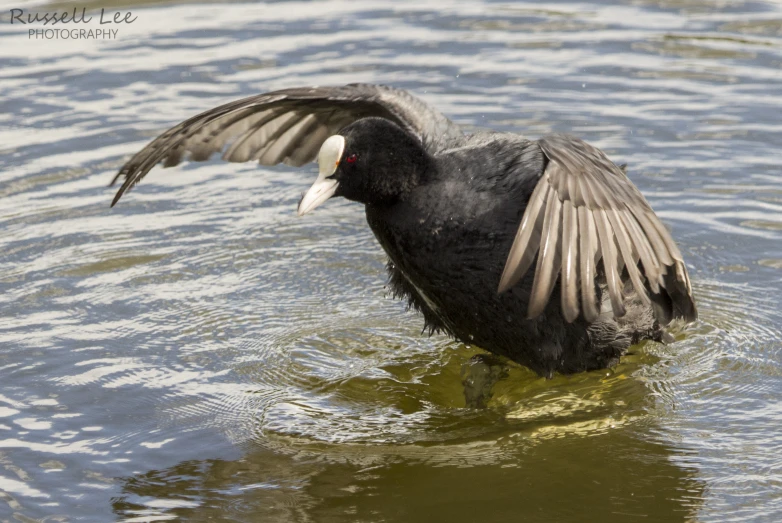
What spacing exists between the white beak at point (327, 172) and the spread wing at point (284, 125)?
1.84ft

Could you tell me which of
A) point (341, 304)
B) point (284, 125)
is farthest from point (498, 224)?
point (284, 125)

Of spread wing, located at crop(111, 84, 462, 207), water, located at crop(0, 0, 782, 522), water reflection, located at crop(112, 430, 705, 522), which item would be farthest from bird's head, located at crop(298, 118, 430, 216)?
water reflection, located at crop(112, 430, 705, 522)

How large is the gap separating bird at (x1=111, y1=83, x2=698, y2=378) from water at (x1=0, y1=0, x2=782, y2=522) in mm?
325

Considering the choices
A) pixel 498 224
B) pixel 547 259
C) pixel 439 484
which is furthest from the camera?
pixel 498 224

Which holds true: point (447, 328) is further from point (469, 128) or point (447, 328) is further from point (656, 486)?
point (469, 128)

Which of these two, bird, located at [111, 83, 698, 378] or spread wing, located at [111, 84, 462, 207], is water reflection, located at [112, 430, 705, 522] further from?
spread wing, located at [111, 84, 462, 207]

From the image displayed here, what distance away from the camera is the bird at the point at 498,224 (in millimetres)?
4027

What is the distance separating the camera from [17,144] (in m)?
7.64

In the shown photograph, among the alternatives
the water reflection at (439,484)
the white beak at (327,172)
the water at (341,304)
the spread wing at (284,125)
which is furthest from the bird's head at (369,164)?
the water reflection at (439,484)

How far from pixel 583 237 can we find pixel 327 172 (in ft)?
3.89

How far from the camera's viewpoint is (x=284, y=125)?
229 inches

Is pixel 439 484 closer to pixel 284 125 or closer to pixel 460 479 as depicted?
pixel 460 479

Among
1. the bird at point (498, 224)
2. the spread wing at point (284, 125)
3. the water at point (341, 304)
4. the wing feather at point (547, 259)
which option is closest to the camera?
the wing feather at point (547, 259)

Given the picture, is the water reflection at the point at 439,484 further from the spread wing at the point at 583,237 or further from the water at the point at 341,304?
the spread wing at the point at 583,237
